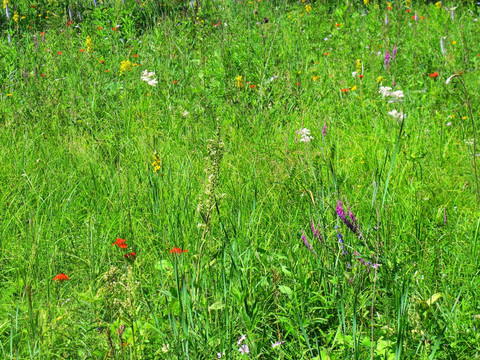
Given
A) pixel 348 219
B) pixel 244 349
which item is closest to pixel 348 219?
pixel 348 219

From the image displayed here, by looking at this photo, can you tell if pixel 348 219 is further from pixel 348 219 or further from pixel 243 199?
pixel 243 199

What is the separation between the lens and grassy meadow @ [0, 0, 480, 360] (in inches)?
58.4

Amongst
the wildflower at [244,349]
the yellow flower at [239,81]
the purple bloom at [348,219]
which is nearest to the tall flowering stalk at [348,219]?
the purple bloom at [348,219]

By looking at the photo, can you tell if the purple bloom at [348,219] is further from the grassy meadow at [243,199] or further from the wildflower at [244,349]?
the wildflower at [244,349]

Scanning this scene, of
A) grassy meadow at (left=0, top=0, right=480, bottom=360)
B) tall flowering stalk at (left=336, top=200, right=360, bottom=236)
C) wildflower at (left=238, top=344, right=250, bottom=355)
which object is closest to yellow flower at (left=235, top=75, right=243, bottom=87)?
grassy meadow at (left=0, top=0, right=480, bottom=360)

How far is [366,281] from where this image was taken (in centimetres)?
176

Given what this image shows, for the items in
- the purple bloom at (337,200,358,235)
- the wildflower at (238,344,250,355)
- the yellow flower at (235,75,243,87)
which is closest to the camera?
the wildflower at (238,344,250,355)

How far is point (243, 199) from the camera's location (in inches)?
88.9

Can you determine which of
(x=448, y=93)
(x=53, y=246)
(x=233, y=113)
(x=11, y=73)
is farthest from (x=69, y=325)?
(x=11, y=73)

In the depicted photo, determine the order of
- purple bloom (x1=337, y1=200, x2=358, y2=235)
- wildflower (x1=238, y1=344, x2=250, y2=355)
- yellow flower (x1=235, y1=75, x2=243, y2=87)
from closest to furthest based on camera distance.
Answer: wildflower (x1=238, y1=344, x2=250, y2=355)
purple bloom (x1=337, y1=200, x2=358, y2=235)
yellow flower (x1=235, y1=75, x2=243, y2=87)

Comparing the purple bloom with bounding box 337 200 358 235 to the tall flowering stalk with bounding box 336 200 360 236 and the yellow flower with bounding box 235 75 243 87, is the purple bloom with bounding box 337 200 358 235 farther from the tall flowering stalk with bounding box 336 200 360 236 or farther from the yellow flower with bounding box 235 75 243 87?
the yellow flower with bounding box 235 75 243 87

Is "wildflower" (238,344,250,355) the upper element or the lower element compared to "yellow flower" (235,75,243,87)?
lower

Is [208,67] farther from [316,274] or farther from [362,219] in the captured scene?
[316,274]

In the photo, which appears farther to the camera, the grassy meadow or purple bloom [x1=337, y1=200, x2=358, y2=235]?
purple bloom [x1=337, y1=200, x2=358, y2=235]
